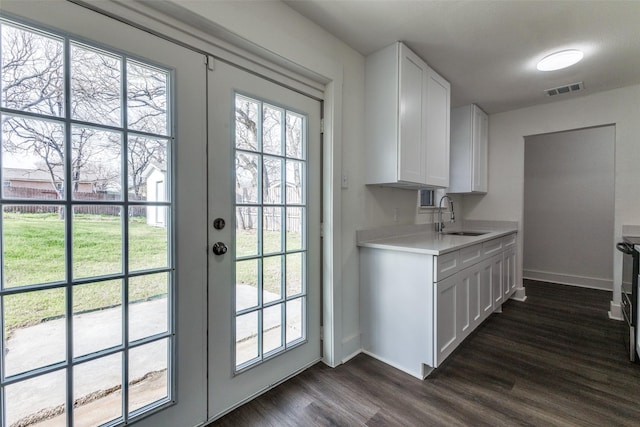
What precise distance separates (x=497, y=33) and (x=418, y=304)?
1.93 m

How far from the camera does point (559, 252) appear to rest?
413cm

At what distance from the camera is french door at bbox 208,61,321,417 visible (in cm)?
145

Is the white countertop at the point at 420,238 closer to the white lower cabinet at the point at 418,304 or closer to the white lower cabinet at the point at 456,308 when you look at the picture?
the white lower cabinet at the point at 418,304

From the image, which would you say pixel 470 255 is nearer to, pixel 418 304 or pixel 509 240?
pixel 418 304

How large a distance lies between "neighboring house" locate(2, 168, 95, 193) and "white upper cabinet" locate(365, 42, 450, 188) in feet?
6.07

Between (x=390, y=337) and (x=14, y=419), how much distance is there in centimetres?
190

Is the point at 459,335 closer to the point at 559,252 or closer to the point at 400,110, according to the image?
the point at 400,110

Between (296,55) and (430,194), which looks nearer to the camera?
(296,55)

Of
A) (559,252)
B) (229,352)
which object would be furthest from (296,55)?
(559,252)

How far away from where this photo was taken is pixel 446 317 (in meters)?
1.88

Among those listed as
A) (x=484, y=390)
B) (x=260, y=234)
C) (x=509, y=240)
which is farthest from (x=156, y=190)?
(x=509, y=240)

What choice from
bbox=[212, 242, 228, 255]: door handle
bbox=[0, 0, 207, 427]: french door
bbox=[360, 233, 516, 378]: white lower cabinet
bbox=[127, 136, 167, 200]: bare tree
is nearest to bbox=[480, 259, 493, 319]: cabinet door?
bbox=[360, 233, 516, 378]: white lower cabinet

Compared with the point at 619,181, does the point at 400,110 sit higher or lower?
higher

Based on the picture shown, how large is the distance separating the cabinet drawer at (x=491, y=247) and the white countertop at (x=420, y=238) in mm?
65
